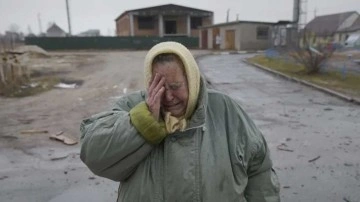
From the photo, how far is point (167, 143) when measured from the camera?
1.60 meters

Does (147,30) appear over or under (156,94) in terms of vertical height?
under

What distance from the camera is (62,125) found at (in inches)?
329

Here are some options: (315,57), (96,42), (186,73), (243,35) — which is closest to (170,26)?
(96,42)

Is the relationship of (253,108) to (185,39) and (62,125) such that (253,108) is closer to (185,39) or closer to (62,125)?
(62,125)

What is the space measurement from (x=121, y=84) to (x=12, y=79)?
4301 millimetres

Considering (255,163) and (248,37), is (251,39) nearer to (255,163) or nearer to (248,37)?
(248,37)

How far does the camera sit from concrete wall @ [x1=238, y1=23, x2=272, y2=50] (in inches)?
1650

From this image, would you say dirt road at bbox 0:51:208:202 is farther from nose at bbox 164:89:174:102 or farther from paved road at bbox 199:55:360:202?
nose at bbox 164:89:174:102

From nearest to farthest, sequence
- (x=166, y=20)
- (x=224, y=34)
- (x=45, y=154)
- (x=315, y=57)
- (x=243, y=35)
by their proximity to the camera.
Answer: (x=45, y=154) < (x=315, y=57) < (x=243, y=35) < (x=224, y=34) < (x=166, y=20)

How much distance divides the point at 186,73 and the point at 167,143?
32 cm

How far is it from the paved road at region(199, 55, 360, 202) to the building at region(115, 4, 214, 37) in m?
42.1

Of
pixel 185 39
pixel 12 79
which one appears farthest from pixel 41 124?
pixel 185 39

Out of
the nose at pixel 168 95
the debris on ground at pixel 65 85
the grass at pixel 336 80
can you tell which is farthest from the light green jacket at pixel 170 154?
the debris on ground at pixel 65 85

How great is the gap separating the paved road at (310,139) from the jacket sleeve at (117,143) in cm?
330
